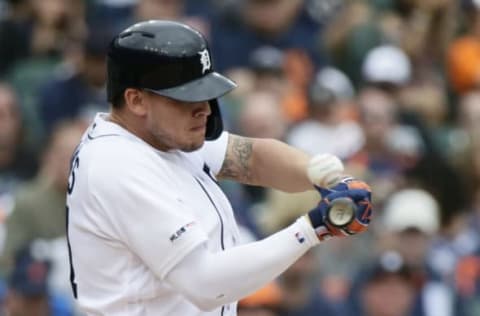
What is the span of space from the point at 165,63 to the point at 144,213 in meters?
0.46

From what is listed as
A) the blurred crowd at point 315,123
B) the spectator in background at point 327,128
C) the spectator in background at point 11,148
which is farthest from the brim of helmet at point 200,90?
the spectator in background at point 327,128

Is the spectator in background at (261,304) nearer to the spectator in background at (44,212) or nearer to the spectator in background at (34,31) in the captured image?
the spectator in background at (44,212)

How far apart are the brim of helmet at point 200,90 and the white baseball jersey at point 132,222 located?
22 cm

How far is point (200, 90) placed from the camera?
4.64 meters

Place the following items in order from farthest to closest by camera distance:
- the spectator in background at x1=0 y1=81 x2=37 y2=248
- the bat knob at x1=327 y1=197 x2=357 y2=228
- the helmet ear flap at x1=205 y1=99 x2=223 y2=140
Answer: the spectator in background at x1=0 y1=81 x2=37 y2=248
the helmet ear flap at x1=205 y1=99 x2=223 y2=140
the bat knob at x1=327 y1=197 x2=357 y2=228

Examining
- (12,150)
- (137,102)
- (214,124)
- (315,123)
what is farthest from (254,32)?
(137,102)

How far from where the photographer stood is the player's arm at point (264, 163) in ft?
16.6

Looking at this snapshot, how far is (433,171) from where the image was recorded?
9.56m

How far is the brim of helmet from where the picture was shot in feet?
15.1

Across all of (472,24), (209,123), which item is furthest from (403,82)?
(209,123)

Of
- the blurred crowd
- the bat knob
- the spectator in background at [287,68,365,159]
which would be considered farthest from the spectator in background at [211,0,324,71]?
the bat knob

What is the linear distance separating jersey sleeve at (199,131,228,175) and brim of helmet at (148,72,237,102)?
1.55ft

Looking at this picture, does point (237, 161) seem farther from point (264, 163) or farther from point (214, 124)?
point (214, 124)

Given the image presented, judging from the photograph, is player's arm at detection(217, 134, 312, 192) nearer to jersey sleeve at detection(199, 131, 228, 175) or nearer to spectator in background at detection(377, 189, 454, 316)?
jersey sleeve at detection(199, 131, 228, 175)
